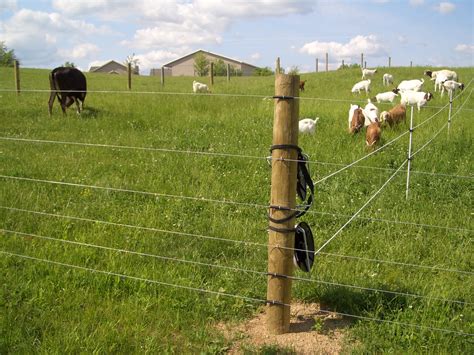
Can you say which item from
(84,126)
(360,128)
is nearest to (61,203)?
(84,126)

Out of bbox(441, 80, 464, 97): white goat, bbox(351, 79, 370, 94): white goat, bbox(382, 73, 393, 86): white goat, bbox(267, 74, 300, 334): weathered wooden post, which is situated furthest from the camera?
bbox(382, 73, 393, 86): white goat

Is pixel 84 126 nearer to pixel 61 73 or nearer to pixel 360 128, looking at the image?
pixel 61 73

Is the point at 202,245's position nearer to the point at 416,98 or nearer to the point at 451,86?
the point at 416,98

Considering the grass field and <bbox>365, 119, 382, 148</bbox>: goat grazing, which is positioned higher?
<bbox>365, 119, 382, 148</bbox>: goat grazing

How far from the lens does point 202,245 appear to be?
4.44 m

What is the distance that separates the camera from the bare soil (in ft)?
9.77

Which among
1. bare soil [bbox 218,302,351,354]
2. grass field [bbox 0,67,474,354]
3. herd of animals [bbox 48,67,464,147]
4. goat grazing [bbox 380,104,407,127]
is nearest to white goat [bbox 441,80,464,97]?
herd of animals [bbox 48,67,464,147]

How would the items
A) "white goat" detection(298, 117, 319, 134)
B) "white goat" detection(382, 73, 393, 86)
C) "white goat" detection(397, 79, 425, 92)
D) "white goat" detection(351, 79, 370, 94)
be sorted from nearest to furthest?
"white goat" detection(298, 117, 319, 134), "white goat" detection(397, 79, 425, 92), "white goat" detection(351, 79, 370, 94), "white goat" detection(382, 73, 393, 86)

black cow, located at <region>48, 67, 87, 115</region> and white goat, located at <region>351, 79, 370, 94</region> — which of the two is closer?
black cow, located at <region>48, 67, 87, 115</region>

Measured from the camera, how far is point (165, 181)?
6367mm

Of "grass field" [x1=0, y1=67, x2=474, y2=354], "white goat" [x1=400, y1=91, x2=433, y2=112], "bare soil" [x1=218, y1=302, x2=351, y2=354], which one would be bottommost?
"bare soil" [x1=218, y1=302, x2=351, y2=354]

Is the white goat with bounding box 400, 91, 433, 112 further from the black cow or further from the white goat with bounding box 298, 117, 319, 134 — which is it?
the black cow

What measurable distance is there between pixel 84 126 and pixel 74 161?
139 inches

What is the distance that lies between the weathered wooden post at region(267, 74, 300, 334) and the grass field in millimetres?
510
